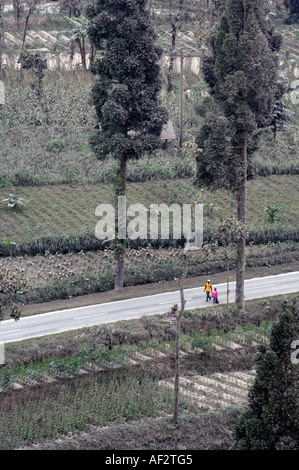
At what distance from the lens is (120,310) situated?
2781 centimetres

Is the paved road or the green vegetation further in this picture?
the paved road

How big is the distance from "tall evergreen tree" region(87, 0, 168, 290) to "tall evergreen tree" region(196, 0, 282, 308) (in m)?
2.45

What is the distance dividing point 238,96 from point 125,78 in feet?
15.3

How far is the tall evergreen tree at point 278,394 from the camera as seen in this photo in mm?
16656

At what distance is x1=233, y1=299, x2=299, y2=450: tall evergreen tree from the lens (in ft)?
54.6

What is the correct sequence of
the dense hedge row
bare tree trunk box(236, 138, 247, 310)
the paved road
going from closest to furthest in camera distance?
the paved road → bare tree trunk box(236, 138, 247, 310) → the dense hedge row

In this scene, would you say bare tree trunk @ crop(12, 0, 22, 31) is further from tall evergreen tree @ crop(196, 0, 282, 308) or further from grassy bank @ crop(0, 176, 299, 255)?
tall evergreen tree @ crop(196, 0, 282, 308)

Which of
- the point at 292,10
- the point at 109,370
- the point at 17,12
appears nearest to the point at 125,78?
the point at 109,370

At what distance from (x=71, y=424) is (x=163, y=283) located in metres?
12.0

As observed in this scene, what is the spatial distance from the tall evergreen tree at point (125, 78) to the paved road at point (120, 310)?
245 inches

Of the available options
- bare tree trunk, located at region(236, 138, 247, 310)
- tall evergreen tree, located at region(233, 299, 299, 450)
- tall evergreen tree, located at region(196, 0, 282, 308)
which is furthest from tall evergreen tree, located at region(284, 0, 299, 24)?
tall evergreen tree, located at region(233, 299, 299, 450)

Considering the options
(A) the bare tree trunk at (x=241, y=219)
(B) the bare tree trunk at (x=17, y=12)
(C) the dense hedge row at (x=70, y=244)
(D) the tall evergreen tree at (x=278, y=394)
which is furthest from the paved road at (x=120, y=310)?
(B) the bare tree trunk at (x=17, y=12)

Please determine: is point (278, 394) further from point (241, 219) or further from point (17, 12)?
point (17, 12)
